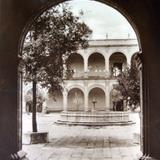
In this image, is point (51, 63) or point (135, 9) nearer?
point (135, 9)

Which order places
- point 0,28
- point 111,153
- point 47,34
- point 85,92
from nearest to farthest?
point 0,28, point 111,153, point 47,34, point 85,92

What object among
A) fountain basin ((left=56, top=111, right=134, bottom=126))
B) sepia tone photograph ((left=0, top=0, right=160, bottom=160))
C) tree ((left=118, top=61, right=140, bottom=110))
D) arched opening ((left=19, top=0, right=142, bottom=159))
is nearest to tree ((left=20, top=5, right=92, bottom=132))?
sepia tone photograph ((left=0, top=0, right=160, bottom=160))

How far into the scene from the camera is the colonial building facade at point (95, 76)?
38812 millimetres

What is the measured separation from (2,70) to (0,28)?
33.6 inches

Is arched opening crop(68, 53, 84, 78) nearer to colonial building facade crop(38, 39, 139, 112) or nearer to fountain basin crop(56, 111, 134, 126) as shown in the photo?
colonial building facade crop(38, 39, 139, 112)

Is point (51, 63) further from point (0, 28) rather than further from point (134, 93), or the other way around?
point (0, 28)

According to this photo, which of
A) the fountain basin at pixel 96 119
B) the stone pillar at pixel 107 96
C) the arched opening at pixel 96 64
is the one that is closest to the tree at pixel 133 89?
the fountain basin at pixel 96 119

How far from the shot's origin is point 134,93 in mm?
13953

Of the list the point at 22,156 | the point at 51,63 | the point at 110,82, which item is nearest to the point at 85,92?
the point at 110,82

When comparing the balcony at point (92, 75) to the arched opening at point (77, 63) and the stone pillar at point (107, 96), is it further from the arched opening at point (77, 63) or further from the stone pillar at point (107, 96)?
the stone pillar at point (107, 96)

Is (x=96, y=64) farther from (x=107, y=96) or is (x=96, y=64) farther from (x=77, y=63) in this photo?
(x=107, y=96)

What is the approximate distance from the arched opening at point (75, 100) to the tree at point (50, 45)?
2485 centimetres

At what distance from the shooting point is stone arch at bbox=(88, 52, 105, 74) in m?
40.7

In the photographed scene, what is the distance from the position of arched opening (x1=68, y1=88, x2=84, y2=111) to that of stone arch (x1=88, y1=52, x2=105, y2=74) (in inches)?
111
